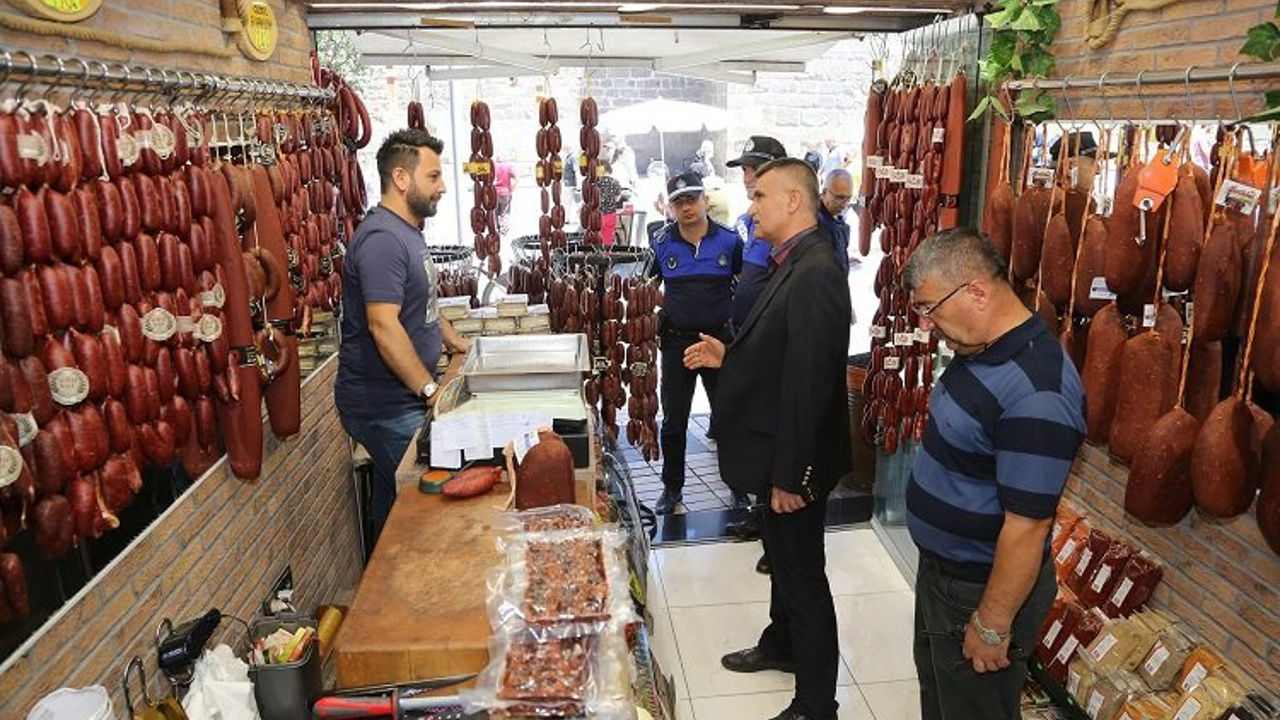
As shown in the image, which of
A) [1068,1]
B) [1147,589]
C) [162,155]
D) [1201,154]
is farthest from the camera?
[1068,1]

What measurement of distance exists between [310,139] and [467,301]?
54.3 inches

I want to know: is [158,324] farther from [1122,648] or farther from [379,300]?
[1122,648]

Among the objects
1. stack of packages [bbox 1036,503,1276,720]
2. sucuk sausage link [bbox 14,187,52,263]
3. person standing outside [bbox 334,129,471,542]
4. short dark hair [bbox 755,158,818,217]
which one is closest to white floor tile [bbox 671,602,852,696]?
stack of packages [bbox 1036,503,1276,720]

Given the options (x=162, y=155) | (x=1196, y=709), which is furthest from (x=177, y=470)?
(x=1196, y=709)

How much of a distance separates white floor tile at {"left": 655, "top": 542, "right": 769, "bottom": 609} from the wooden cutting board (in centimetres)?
218

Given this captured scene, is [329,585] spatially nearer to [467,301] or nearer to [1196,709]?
[467,301]

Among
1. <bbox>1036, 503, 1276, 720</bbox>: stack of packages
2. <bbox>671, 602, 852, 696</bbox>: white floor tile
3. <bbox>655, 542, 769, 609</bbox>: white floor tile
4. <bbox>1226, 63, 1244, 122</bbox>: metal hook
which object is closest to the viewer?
<bbox>1226, 63, 1244, 122</bbox>: metal hook

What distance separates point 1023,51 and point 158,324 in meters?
3.03

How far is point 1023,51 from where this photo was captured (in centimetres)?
327

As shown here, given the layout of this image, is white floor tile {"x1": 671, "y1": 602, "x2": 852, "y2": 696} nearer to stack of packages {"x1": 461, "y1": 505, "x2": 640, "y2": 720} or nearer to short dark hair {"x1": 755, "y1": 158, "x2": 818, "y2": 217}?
stack of packages {"x1": 461, "y1": 505, "x2": 640, "y2": 720}

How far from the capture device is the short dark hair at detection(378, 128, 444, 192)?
351 centimetres

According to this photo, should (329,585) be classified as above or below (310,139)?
below

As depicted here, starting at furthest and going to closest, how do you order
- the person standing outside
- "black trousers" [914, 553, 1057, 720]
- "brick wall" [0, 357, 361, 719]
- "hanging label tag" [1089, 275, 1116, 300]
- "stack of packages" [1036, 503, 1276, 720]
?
the person standing outside < "hanging label tag" [1089, 275, 1116, 300] < "stack of packages" [1036, 503, 1276, 720] < "black trousers" [914, 553, 1057, 720] < "brick wall" [0, 357, 361, 719]

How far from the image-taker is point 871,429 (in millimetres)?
4594
